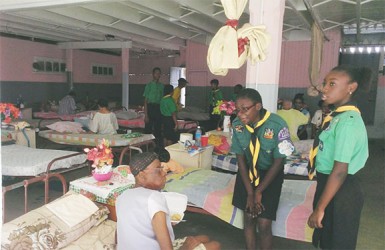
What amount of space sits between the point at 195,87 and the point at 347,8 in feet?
21.3

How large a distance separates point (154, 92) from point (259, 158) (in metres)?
5.08

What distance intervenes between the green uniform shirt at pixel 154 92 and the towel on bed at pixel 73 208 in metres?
4.79

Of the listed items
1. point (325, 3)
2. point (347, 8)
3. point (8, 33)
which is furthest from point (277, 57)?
point (8, 33)

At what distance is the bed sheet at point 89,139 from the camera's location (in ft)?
20.3

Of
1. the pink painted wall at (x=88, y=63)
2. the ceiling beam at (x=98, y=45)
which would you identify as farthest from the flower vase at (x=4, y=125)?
the pink painted wall at (x=88, y=63)

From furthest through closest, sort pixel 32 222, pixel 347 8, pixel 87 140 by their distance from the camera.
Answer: pixel 347 8 < pixel 87 140 < pixel 32 222

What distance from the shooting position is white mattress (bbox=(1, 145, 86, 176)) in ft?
14.2

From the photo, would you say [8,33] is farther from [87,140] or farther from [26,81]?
[87,140]

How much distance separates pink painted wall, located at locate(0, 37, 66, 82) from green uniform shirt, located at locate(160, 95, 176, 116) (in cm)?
644

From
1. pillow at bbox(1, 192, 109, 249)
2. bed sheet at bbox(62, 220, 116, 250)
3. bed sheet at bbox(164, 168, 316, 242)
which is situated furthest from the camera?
bed sheet at bbox(164, 168, 316, 242)

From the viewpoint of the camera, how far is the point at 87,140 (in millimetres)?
6441

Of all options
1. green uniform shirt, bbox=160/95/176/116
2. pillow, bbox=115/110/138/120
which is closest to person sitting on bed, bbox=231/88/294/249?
green uniform shirt, bbox=160/95/176/116

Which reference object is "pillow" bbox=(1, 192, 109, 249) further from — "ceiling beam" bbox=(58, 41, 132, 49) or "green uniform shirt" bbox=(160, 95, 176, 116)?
"ceiling beam" bbox=(58, 41, 132, 49)

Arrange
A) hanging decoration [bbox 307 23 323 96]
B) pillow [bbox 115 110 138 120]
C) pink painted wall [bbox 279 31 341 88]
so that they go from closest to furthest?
hanging decoration [bbox 307 23 323 96] → pillow [bbox 115 110 138 120] → pink painted wall [bbox 279 31 341 88]
